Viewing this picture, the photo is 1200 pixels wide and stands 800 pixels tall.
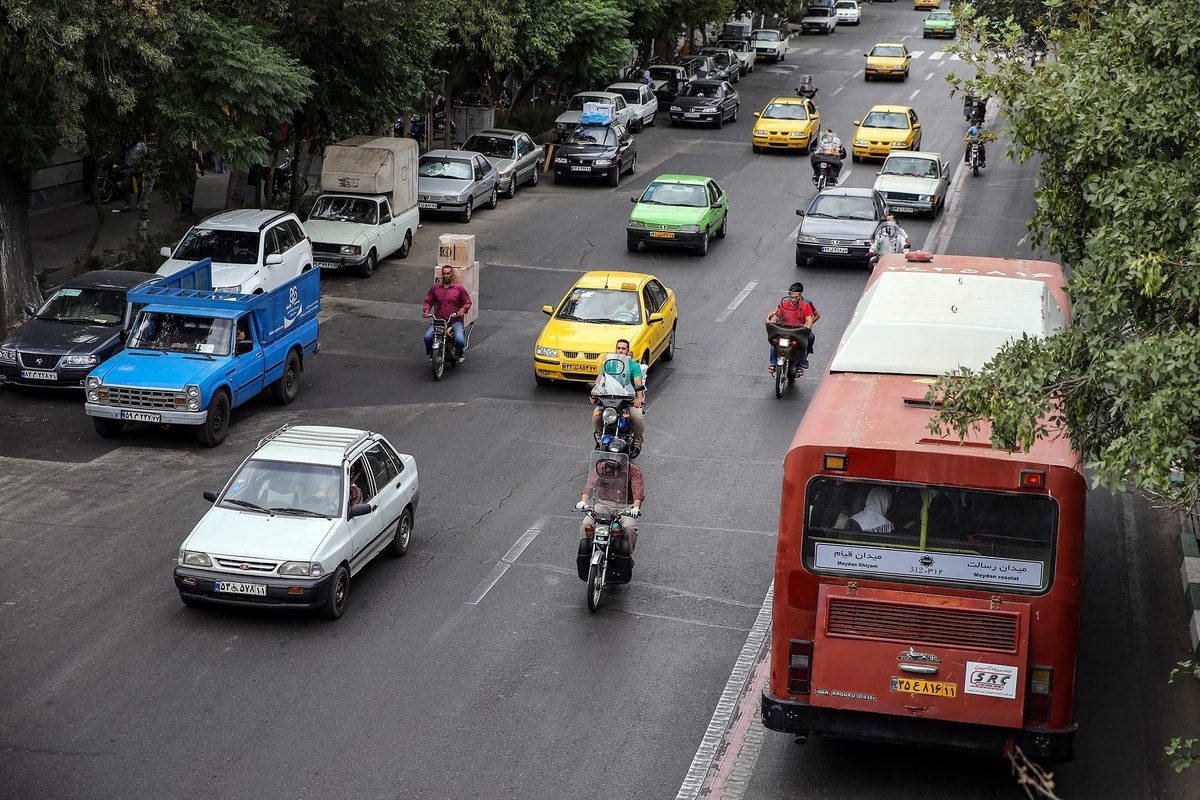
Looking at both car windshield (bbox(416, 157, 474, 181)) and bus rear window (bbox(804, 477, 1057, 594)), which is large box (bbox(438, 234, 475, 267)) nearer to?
car windshield (bbox(416, 157, 474, 181))

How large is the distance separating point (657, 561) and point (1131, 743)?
5051mm

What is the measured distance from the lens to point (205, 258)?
2308 cm

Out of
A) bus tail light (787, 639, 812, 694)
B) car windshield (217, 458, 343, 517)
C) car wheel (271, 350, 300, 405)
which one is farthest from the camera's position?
car wheel (271, 350, 300, 405)

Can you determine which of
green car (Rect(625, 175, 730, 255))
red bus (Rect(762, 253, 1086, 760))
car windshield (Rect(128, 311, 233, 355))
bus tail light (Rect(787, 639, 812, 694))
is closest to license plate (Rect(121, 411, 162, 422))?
car windshield (Rect(128, 311, 233, 355))

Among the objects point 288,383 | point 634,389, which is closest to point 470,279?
point 288,383

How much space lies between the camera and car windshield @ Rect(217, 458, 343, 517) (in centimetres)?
1234

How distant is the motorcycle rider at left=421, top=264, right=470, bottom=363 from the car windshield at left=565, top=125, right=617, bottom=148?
17591 millimetres

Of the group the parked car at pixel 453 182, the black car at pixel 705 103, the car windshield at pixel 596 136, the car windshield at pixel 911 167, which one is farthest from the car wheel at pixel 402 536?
the black car at pixel 705 103

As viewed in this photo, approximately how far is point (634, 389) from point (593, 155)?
23164 millimetres

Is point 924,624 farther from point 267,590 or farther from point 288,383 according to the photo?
point 288,383

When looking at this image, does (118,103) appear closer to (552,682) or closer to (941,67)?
(552,682)

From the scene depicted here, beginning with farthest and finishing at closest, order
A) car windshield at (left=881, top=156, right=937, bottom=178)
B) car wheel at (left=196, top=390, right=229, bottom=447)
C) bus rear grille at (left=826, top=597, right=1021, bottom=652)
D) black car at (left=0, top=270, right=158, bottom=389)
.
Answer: car windshield at (left=881, top=156, right=937, bottom=178), black car at (left=0, top=270, right=158, bottom=389), car wheel at (left=196, top=390, right=229, bottom=447), bus rear grille at (left=826, top=597, right=1021, bottom=652)

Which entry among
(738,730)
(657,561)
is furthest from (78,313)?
(738,730)

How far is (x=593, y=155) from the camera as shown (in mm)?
36594
